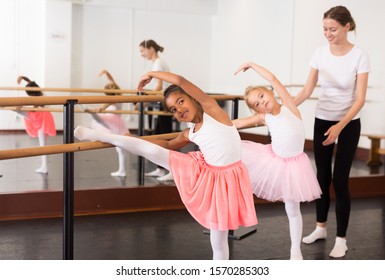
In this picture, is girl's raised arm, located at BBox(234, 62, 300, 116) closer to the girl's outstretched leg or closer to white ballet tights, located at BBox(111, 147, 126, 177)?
the girl's outstretched leg

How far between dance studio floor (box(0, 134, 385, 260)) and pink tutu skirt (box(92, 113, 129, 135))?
0.20 m

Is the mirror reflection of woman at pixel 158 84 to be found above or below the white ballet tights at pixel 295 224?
above

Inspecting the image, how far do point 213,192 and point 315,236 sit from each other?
4.87 ft

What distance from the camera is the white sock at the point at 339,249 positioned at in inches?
136

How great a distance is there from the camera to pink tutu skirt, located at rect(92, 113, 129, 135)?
4.97m

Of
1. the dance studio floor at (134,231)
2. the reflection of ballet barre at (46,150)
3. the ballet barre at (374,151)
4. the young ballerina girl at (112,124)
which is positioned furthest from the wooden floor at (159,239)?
the ballet barre at (374,151)

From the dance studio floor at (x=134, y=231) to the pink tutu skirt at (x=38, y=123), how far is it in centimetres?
9

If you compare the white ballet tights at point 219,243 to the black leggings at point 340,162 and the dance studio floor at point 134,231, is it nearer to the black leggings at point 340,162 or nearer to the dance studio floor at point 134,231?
the dance studio floor at point 134,231


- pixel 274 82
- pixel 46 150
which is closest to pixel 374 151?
pixel 274 82

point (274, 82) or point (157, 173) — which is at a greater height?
point (274, 82)

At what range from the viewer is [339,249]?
3.50 metres

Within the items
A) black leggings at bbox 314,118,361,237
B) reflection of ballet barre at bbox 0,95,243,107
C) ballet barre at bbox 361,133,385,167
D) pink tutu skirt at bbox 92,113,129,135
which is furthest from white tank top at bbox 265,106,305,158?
ballet barre at bbox 361,133,385,167

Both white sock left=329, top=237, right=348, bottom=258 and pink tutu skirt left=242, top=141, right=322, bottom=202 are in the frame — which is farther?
white sock left=329, top=237, right=348, bottom=258

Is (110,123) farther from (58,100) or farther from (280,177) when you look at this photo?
(58,100)
